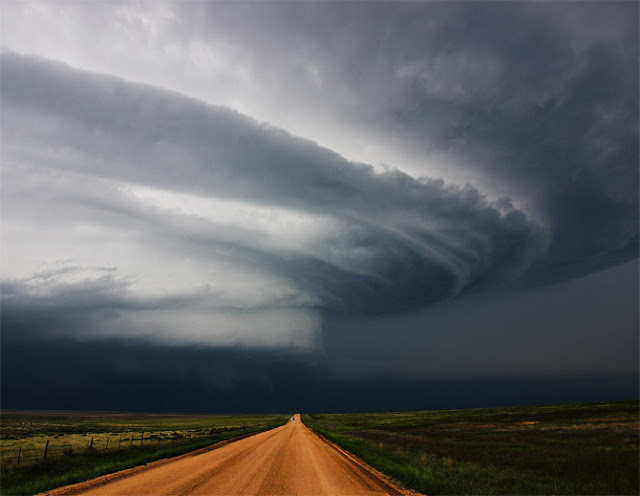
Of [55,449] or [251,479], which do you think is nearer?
[251,479]

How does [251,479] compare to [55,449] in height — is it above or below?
above

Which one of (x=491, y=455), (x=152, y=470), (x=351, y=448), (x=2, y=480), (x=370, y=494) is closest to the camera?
(x=370, y=494)

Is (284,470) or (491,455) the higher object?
(284,470)

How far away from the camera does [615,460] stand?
70.0ft

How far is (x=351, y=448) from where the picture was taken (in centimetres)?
2844

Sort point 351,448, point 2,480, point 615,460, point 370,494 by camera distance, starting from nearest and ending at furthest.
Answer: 1. point 370,494
2. point 2,480
3. point 615,460
4. point 351,448

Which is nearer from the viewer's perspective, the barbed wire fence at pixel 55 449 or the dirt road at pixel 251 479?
the dirt road at pixel 251 479

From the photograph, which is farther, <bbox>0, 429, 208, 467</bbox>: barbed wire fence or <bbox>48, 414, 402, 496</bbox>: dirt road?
<bbox>0, 429, 208, 467</bbox>: barbed wire fence

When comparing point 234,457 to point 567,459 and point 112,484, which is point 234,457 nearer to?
point 112,484

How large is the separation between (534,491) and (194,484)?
13.3 meters

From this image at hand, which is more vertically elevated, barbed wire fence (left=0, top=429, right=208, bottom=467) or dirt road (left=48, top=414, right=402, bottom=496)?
dirt road (left=48, top=414, right=402, bottom=496)

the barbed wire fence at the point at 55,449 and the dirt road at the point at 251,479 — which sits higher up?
the dirt road at the point at 251,479

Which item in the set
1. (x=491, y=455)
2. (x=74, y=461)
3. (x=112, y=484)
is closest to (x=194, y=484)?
(x=112, y=484)

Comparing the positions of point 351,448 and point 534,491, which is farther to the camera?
point 351,448
